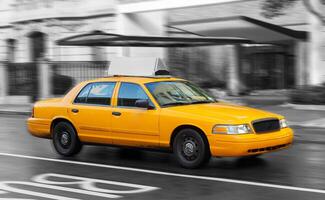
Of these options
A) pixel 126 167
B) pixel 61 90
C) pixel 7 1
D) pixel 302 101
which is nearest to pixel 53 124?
pixel 126 167

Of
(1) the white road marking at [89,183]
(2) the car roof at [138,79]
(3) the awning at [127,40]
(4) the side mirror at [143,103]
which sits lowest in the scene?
(1) the white road marking at [89,183]

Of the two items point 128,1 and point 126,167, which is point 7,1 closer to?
point 128,1

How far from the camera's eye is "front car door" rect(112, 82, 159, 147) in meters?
9.49

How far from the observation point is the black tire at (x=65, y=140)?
10664mm

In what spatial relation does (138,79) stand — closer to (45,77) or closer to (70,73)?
(45,77)

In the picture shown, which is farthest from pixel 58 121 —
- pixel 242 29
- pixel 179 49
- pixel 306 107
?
pixel 179 49

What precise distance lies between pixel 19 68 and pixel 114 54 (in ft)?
15.2

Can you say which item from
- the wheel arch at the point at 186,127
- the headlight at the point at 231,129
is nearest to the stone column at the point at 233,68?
the wheel arch at the point at 186,127

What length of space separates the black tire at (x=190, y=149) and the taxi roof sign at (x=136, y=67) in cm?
184

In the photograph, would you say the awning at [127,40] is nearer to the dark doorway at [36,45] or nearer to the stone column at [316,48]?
the stone column at [316,48]

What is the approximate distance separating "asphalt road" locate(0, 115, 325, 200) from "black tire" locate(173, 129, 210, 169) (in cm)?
13

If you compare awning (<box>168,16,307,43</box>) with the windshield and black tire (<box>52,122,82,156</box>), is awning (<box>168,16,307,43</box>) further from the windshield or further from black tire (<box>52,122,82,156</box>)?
black tire (<box>52,122,82,156</box>)

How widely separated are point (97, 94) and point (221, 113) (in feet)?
8.10

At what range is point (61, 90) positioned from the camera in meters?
27.8
